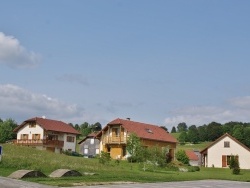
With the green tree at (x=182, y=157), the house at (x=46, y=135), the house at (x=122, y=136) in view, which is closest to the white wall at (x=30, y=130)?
the house at (x=46, y=135)

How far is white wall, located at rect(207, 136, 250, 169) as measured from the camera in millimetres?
57062

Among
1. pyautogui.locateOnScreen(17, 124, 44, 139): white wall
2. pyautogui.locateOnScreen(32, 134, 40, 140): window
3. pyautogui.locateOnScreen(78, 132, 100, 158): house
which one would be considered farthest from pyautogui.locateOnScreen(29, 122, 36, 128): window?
pyautogui.locateOnScreen(78, 132, 100, 158): house

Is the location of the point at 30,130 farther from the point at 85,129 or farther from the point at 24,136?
the point at 85,129

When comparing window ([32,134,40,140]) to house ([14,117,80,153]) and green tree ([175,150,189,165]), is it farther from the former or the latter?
green tree ([175,150,189,165])

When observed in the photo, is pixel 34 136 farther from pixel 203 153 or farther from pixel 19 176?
pixel 19 176

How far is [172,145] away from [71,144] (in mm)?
20350

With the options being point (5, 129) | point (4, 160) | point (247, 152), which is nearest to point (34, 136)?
point (5, 129)

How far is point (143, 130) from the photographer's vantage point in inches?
2537

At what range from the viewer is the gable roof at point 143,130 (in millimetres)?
61562

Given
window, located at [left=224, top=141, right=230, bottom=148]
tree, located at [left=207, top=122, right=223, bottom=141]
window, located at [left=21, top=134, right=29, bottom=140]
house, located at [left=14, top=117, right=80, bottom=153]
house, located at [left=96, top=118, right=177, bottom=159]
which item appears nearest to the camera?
window, located at [left=224, top=141, right=230, bottom=148]

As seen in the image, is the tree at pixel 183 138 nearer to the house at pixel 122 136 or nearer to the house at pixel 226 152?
the house at pixel 122 136

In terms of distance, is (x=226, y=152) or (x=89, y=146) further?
(x=89, y=146)

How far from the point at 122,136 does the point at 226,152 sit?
15.4 meters

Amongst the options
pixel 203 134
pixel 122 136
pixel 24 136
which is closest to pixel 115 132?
pixel 122 136
